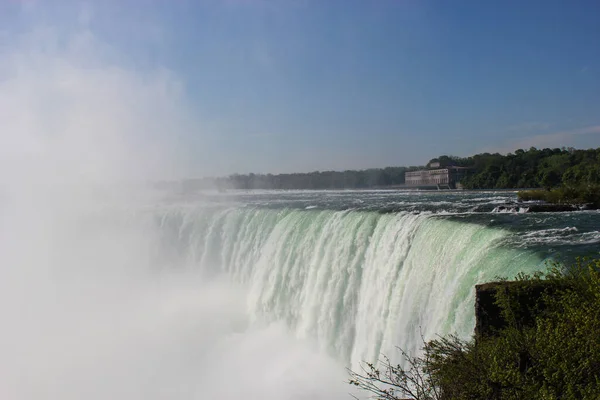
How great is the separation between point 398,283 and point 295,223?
300 inches

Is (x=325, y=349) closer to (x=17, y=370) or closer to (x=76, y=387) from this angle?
(x=76, y=387)

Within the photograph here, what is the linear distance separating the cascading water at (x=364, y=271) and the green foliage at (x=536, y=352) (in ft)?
5.27

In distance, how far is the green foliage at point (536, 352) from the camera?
477 cm

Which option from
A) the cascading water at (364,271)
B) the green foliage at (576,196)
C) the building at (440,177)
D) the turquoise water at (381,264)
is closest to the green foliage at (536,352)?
the turquoise water at (381,264)

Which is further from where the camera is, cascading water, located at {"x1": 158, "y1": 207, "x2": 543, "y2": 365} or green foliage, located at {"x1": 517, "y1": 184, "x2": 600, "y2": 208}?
green foliage, located at {"x1": 517, "y1": 184, "x2": 600, "y2": 208}

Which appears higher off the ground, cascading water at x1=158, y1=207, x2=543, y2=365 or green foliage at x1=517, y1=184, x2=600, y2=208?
green foliage at x1=517, y1=184, x2=600, y2=208

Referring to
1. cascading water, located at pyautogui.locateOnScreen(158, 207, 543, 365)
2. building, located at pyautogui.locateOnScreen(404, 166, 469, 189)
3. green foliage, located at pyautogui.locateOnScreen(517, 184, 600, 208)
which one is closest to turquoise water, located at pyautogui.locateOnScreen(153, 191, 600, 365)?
cascading water, located at pyautogui.locateOnScreen(158, 207, 543, 365)

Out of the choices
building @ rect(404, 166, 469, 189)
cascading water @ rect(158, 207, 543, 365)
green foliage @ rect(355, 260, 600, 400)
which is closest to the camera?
green foliage @ rect(355, 260, 600, 400)

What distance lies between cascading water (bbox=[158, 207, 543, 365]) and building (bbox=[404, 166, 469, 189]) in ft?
127

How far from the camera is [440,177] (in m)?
60.7

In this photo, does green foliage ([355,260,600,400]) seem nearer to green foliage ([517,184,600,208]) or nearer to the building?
green foliage ([517,184,600,208])

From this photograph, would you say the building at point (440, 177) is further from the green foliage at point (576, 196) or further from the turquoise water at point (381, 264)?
the turquoise water at point (381, 264)

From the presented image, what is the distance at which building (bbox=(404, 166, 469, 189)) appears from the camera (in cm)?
5803

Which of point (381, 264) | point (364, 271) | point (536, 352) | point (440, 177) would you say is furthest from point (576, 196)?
point (440, 177)
